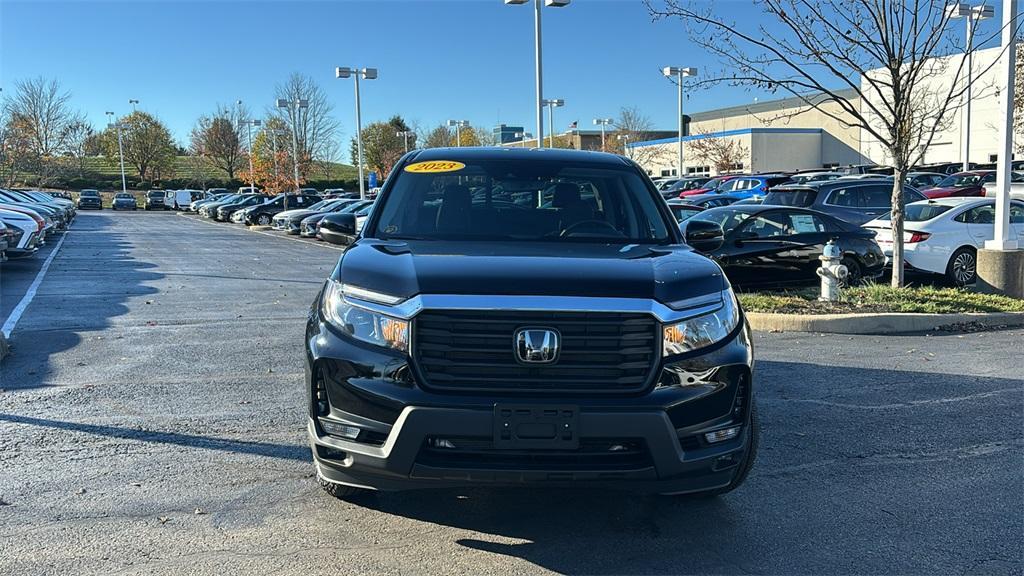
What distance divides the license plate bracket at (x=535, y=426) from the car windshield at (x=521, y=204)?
54.6 inches

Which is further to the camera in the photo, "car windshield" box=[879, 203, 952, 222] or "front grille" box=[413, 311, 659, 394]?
"car windshield" box=[879, 203, 952, 222]

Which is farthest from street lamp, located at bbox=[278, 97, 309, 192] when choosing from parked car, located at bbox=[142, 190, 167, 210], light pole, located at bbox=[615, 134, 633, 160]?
light pole, located at bbox=[615, 134, 633, 160]

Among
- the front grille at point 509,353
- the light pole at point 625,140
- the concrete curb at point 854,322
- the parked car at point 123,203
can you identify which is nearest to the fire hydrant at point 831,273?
the concrete curb at point 854,322

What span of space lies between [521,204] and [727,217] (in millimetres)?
8309

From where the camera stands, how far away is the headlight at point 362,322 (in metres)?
3.39

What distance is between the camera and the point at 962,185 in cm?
2762

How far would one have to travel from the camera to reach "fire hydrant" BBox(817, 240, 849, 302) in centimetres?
1012

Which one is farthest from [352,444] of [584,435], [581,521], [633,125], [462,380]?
[633,125]

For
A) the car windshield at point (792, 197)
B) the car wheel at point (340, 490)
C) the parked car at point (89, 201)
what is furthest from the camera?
the parked car at point (89, 201)

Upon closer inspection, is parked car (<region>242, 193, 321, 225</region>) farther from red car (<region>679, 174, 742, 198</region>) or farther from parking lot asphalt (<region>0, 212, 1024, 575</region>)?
parking lot asphalt (<region>0, 212, 1024, 575</region>)

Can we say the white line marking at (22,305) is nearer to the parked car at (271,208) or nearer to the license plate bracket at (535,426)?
the license plate bracket at (535,426)

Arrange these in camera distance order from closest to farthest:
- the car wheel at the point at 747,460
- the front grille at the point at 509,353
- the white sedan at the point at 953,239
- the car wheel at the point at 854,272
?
the front grille at the point at 509,353, the car wheel at the point at 747,460, the car wheel at the point at 854,272, the white sedan at the point at 953,239

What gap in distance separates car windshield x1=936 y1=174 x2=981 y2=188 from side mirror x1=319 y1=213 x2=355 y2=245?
2713 cm

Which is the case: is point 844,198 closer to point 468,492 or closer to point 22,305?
point 22,305
